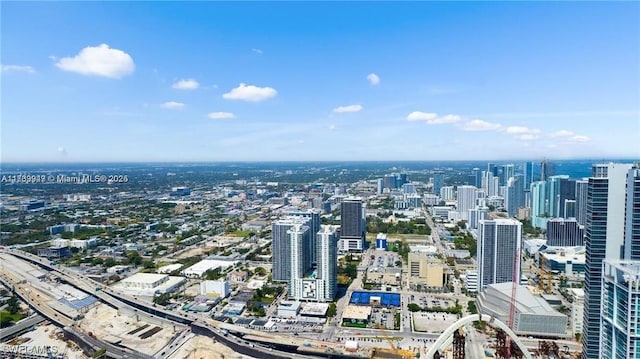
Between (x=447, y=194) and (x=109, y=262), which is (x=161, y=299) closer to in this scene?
(x=109, y=262)

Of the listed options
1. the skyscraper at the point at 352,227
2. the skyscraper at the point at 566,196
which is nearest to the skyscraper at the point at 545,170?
the skyscraper at the point at 566,196

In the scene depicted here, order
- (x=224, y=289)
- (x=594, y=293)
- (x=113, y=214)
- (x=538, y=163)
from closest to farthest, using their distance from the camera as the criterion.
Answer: (x=594, y=293), (x=224, y=289), (x=113, y=214), (x=538, y=163)

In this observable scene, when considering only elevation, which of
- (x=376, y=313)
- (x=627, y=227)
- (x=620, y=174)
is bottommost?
(x=376, y=313)

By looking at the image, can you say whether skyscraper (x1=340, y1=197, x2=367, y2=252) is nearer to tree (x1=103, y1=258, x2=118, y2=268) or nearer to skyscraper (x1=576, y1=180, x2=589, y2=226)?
tree (x1=103, y1=258, x2=118, y2=268)

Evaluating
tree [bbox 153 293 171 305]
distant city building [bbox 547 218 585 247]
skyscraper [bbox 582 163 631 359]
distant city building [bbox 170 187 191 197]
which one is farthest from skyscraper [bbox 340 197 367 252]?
distant city building [bbox 170 187 191 197]

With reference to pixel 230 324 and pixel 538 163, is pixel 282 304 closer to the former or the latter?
pixel 230 324

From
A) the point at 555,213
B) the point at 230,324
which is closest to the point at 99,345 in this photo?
the point at 230,324

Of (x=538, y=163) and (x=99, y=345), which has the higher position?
(x=538, y=163)
